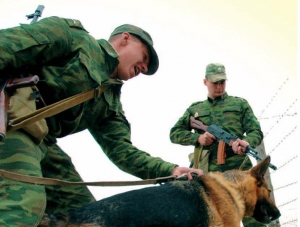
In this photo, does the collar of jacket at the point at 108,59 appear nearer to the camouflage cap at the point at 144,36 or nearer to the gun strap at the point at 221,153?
the camouflage cap at the point at 144,36

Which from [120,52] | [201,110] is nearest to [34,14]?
[120,52]

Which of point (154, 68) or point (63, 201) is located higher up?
point (154, 68)

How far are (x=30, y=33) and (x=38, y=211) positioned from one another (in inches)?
40.2

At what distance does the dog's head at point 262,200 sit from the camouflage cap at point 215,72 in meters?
1.71

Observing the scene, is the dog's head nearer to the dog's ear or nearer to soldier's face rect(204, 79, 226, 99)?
the dog's ear

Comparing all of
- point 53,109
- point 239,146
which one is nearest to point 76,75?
point 53,109

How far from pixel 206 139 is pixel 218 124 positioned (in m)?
0.34

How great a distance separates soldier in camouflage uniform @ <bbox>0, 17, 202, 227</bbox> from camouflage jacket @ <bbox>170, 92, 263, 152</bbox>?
6.21ft

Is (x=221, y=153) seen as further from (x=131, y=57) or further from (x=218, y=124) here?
(x=131, y=57)

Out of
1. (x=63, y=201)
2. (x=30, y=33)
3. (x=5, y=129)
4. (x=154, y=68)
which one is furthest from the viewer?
(x=154, y=68)

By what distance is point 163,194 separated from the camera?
302 centimetres

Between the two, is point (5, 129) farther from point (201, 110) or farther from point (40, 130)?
point (201, 110)

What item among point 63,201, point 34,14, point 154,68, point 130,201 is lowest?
point 63,201

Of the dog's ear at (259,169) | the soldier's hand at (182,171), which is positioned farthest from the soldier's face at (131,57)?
the dog's ear at (259,169)
